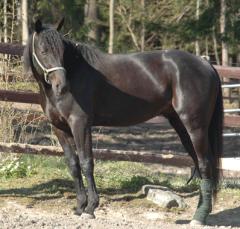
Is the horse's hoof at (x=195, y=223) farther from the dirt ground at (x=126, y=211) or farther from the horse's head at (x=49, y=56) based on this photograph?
the horse's head at (x=49, y=56)

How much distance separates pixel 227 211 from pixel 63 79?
2627 mm

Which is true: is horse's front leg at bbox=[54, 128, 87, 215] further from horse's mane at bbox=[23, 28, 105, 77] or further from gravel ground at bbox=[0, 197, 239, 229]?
horse's mane at bbox=[23, 28, 105, 77]

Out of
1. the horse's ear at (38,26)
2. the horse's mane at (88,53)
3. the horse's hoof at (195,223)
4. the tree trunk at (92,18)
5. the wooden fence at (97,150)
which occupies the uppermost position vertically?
the horse's ear at (38,26)

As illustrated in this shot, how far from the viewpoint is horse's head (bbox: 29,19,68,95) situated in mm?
5555

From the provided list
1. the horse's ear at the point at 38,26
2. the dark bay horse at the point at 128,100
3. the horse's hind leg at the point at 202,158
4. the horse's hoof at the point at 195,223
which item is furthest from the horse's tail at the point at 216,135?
the horse's ear at the point at 38,26

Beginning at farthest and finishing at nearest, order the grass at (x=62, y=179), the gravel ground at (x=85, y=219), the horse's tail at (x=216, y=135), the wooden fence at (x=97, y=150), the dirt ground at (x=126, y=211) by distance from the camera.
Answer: the grass at (x=62, y=179) → the wooden fence at (x=97, y=150) → the horse's tail at (x=216, y=135) → the dirt ground at (x=126, y=211) → the gravel ground at (x=85, y=219)

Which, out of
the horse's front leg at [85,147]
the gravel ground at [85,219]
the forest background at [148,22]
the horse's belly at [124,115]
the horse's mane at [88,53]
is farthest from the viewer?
the forest background at [148,22]

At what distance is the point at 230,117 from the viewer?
347 inches

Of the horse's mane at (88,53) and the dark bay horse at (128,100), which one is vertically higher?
the horse's mane at (88,53)

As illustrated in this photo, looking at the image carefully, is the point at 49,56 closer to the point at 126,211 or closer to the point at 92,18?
the point at 126,211

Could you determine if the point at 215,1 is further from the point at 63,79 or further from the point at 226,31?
the point at 63,79

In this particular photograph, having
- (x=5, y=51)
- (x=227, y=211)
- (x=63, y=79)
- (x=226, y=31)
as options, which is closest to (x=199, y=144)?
(x=227, y=211)

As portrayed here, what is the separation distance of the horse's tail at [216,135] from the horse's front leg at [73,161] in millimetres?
1386

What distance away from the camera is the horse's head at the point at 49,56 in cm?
555
